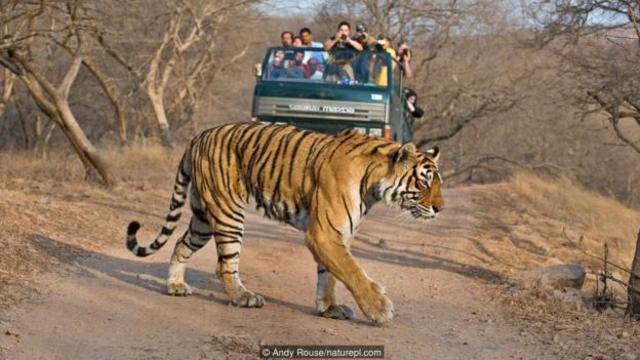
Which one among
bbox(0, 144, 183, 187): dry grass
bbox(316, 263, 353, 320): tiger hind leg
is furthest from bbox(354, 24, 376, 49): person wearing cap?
bbox(316, 263, 353, 320): tiger hind leg

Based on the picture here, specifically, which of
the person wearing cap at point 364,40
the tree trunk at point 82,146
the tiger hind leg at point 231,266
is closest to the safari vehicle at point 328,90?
the person wearing cap at point 364,40

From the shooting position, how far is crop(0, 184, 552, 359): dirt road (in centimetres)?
584

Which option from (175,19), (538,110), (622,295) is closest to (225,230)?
(622,295)

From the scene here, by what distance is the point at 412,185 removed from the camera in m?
6.61

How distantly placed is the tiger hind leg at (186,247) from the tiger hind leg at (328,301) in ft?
Result: 3.41

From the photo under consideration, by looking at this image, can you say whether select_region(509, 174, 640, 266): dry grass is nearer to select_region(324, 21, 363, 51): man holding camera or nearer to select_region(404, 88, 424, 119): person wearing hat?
select_region(404, 88, 424, 119): person wearing hat

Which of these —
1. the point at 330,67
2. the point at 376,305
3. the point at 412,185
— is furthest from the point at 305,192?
the point at 330,67

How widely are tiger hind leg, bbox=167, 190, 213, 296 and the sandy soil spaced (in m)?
0.10

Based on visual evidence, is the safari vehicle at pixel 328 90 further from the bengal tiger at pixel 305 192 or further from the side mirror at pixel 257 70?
the bengal tiger at pixel 305 192

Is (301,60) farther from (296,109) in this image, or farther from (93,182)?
(93,182)

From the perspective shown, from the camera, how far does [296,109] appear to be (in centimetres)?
1422

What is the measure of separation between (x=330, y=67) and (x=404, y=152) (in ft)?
26.2

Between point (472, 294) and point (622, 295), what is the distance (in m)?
2.40

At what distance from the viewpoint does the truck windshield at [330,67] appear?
1442 cm
